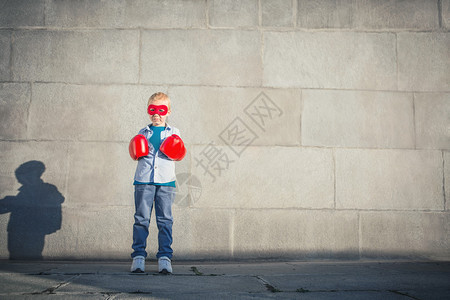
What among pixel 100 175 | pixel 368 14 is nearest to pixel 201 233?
pixel 100 175

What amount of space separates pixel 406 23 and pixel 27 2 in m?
4.66

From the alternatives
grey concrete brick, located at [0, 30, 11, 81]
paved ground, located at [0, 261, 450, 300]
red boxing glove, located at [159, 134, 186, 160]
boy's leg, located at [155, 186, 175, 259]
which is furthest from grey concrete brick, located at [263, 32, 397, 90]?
grey concrete brick, located at [0, 30, 11, 81]

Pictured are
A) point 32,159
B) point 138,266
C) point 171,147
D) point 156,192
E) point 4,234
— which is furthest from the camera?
point 32,159

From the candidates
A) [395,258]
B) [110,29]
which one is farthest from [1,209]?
[395,258]

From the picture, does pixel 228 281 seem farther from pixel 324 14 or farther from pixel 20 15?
pixel 20 15

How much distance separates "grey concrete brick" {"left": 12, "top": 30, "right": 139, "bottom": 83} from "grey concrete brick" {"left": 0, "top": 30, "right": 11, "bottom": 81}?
0.23 feet

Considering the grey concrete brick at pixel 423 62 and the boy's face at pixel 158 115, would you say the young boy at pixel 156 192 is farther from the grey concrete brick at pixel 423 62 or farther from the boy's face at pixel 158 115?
the grey concrete brick at pixel 423 62

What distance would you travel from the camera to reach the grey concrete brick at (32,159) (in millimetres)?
3898

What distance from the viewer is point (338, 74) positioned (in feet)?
13.7

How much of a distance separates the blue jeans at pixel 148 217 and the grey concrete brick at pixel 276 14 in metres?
2.44

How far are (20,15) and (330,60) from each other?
3.80m

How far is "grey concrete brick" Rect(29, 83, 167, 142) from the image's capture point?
398 cm

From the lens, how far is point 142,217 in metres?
3.10

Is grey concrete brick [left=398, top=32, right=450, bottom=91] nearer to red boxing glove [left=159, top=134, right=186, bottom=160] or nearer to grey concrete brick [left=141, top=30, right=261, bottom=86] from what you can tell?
grey concrete brick [left=141, top=30, right=261, bottom=86]
